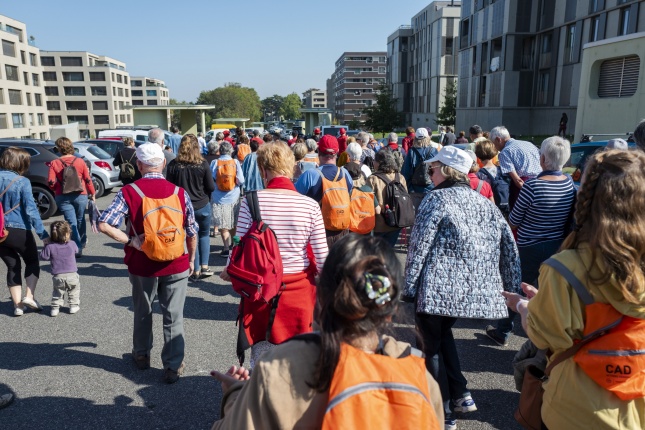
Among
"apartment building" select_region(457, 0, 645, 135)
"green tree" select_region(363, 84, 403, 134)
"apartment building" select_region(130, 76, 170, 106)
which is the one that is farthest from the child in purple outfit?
"apartment building" select_region(130, 76, 170, 106)

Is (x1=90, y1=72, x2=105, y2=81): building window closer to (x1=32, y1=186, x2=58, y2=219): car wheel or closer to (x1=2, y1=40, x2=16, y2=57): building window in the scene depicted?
(x1=2, y1=40, x2=16, y2=57): building window

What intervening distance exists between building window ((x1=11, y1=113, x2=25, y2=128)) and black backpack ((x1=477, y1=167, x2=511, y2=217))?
66106mm

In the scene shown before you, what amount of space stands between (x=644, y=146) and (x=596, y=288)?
264 cm

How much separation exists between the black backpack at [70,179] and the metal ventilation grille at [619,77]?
16124mm

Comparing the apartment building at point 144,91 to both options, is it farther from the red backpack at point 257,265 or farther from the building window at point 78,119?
the red backpack at point 257,265

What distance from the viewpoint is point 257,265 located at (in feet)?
9.05

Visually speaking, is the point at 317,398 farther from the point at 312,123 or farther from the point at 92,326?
the point at 312,123

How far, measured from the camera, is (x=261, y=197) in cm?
295

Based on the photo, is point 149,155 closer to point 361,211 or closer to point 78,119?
point 361,211

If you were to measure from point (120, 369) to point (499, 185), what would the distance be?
4.67 m

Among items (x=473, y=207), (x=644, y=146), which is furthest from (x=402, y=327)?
(x=644, y=146)

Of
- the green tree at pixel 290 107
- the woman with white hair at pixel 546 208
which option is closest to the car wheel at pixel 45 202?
the woman with white hair at pixel 546 208

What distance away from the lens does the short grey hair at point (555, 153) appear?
149 inches

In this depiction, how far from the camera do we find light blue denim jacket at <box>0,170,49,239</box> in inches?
192
